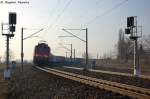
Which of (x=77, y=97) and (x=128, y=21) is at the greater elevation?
(x=128, y=21)

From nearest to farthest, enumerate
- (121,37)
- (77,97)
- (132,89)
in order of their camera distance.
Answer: (77,97)
(132,89)
(121,37)

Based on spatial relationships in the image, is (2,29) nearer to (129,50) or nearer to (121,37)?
(129,50)

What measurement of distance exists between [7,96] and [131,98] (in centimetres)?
840

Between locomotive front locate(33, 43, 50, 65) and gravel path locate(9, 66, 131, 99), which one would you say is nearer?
gravel path locate(9, 66, 131, 99)

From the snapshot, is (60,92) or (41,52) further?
(41,52)

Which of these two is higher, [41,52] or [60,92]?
[41,52]

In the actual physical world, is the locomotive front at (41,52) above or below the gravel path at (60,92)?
above

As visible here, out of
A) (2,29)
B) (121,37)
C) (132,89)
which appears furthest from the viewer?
(121,37)

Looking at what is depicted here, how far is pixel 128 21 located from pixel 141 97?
23605 mm

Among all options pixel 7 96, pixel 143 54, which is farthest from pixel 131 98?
pixel 143 54

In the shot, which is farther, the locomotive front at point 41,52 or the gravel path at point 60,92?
the locomotive front at point 41,52

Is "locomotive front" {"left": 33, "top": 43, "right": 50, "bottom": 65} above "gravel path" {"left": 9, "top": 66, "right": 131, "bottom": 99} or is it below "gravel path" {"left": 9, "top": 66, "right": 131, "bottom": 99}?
above

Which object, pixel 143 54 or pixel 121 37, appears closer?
pixel 143 54

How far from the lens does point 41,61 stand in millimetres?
61188
